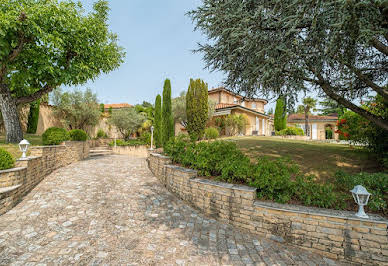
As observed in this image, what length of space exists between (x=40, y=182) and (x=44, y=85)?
19.3 feet

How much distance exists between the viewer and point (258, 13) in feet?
11.8

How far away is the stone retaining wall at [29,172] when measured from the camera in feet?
13.8

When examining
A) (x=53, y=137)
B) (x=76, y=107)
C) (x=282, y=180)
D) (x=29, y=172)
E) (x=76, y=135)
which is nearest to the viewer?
(x=282, y=180)

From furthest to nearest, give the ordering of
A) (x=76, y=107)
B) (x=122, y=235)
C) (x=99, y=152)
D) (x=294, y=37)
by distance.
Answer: (x=99, y=152) < (x=76, y=107) < (x=294, y=37) < (x=122, y=235)

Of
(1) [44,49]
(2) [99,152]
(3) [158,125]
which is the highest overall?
(1) [44,49]

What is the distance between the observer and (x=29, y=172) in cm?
523

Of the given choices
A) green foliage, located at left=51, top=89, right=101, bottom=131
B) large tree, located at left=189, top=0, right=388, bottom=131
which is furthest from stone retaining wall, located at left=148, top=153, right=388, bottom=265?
green foliage, located at left=51, top=89, right=101, bottom=131

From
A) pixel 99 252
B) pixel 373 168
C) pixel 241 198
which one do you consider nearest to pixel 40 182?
pixel 99 252

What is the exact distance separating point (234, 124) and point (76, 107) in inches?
609

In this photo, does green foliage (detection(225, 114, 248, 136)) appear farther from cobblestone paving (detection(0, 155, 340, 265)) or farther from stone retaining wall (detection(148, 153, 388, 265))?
stone retaining wall (detection(148, 153, 388, 265))

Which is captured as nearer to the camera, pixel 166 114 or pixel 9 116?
pixel 9 116

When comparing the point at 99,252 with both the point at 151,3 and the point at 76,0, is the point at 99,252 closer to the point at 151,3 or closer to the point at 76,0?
the point at 151,3

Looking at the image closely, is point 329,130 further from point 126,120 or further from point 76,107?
point 76,107

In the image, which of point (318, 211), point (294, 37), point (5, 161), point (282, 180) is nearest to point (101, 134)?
point (5, 161)
